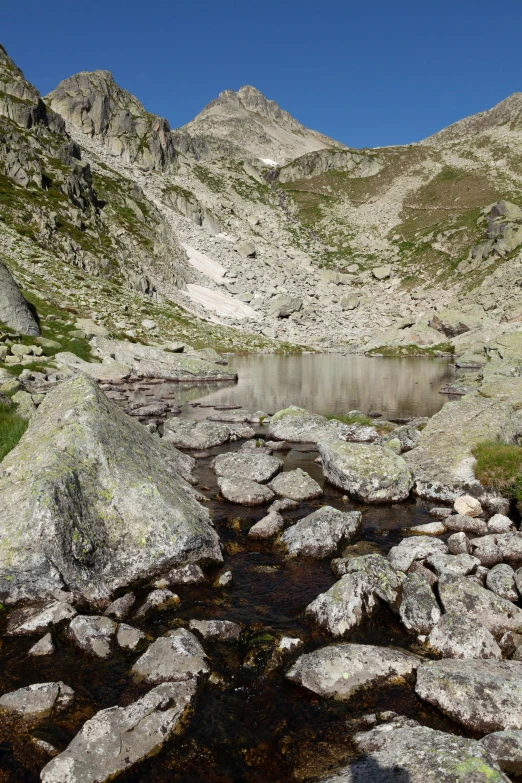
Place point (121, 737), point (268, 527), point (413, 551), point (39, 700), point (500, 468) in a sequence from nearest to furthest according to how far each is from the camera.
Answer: point (121, 737), point (39, 700), point (413, 551), point (268, 527), point (500, 468)

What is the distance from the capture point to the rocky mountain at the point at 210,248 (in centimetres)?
8594

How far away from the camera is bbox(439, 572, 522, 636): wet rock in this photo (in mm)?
8500

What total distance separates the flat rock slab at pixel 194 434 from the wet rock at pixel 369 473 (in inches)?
320

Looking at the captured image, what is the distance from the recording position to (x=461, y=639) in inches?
319

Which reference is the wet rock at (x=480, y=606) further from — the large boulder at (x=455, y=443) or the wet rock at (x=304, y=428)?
Answer: the wet rock at (x=304, y=428)

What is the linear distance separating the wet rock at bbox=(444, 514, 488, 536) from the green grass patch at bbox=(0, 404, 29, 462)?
1288 centimetres

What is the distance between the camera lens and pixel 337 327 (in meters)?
116

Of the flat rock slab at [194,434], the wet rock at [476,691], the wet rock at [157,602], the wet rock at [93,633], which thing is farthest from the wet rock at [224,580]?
the flat rock slab at [194,434]

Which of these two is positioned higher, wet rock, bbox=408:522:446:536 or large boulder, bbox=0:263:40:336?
large boulder, bbox=0:263:40:336

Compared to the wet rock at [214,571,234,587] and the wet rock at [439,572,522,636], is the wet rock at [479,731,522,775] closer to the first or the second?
the wet rock at [439,572,522,636]

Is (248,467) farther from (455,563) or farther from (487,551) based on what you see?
(455,563)

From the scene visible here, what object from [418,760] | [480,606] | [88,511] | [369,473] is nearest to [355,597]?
[480,606]

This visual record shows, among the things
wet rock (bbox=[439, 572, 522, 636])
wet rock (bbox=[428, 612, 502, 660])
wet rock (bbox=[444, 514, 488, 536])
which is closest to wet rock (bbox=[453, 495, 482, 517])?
wet rock (bbox=[444, 514, 488, 536])

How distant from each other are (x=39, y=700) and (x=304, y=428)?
1996 centimetres
